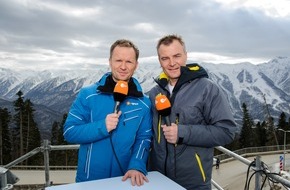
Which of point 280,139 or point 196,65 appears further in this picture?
point 280,139

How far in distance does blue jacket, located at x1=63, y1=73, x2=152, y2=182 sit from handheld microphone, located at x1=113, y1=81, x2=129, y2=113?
0.20 ft

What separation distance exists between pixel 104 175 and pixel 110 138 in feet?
1.17

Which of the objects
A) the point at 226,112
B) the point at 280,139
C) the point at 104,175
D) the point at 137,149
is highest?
the point at 226,112

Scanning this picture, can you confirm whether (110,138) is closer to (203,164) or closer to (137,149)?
(137,149)

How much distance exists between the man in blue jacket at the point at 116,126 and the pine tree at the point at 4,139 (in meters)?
50.1

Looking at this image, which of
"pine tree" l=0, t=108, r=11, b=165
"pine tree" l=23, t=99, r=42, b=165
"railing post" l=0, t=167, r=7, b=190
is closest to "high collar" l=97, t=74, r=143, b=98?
"railing post" l=0, t=167, r=7, b=190

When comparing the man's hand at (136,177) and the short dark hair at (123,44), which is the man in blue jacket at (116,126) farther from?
the man's hand at (136,177)

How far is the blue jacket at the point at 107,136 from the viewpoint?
332 centimetres

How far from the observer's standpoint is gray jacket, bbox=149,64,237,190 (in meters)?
3.20

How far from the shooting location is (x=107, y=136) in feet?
10.7

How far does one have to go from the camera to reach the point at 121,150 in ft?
11.0

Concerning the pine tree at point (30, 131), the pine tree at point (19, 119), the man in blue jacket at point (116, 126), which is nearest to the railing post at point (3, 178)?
the man in blue jacket at point (116, 126)

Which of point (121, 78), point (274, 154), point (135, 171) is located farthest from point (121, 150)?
point (274, 154)

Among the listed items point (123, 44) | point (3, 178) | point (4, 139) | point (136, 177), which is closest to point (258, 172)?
point (136, 177)
